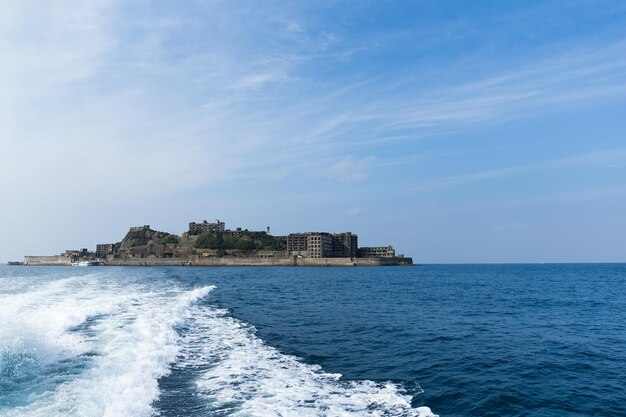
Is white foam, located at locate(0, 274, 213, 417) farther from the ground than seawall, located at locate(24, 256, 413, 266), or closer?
farther from the ground

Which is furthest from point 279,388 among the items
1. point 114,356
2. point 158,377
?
point 114,356

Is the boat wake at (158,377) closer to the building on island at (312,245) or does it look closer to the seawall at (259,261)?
the seawall at (259,261)

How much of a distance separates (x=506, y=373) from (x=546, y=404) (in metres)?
2.83

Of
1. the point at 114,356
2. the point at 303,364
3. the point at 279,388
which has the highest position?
the point at 114,356

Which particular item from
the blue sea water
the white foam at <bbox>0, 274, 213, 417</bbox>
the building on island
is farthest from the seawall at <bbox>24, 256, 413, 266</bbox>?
the blue sea water

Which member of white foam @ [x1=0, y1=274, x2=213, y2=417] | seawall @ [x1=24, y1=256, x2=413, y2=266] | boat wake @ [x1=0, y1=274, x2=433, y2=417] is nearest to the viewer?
white foam @ [x1=0, y1=274, x2=213, y2=417]

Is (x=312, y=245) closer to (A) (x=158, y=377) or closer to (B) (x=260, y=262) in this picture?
(B) (x=260, y=262)

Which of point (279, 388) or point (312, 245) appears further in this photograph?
point (312, 245)

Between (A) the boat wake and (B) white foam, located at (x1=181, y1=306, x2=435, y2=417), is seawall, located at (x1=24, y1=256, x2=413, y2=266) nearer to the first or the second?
(A) the boat wake

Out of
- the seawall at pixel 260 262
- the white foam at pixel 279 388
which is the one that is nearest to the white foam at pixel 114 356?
the white foam at pixel 279 388

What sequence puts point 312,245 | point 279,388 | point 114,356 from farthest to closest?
point 312,245, point 114,356, point 279,388

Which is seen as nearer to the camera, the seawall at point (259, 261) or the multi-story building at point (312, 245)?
the seawall at point (259, 261)

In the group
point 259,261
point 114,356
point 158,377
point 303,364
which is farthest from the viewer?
point 259,261

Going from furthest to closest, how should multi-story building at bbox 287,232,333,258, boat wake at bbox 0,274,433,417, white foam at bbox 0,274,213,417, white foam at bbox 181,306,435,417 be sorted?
multi-story building at bbox 287,232,333,258 → white foam at bbox 181,306,435,417 → boat wake at bbox 0,274,433,417 → white foam at bbox 0,274,213,417
